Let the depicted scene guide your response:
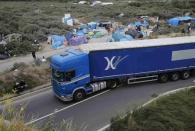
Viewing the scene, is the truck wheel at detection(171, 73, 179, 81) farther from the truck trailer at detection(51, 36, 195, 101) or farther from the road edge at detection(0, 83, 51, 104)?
the road edge at detection(0, 83, 51, 104)

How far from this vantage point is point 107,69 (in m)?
23.6

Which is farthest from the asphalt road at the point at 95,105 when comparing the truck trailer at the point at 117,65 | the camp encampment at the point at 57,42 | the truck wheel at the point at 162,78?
the camp encampment at the point at 57,42

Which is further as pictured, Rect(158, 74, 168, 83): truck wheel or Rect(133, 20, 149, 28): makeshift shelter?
Rect(133, 20, 149, 28): makeshift shelter

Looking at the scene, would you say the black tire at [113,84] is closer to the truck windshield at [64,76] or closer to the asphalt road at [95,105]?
the asphalt road at [95,105]

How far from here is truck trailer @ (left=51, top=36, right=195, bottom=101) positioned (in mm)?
21828

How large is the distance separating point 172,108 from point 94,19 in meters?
42.8

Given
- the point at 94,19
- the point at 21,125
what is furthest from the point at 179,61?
the point at 94,19

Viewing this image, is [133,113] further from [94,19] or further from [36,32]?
[94,19]

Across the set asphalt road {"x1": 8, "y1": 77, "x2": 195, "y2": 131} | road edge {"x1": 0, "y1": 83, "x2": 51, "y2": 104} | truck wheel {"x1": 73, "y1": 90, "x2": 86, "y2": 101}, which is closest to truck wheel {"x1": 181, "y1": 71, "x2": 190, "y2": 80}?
asphalt road {"x1": 8, "y1": 77, "x2": 195, "y2": 131}

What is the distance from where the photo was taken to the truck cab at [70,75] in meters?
21.6

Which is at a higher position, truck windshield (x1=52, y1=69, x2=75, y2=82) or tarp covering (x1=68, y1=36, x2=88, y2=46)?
truck windshield (x1=52, y1=69, x2=75, y2=82)

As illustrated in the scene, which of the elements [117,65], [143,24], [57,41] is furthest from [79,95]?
[143,24]

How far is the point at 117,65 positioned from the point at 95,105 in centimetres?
366

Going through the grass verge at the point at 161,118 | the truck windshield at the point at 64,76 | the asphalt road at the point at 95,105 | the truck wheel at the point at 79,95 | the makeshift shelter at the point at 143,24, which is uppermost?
the truck windshield at the point at 64,76
